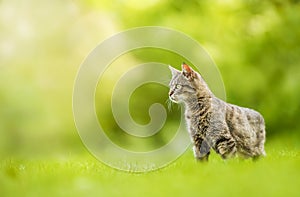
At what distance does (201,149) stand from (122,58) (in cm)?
29

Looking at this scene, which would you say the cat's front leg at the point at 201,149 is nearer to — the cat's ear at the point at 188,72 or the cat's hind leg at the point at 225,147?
the cat's hind leg at the point at 225,147

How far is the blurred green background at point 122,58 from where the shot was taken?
74.4 inches

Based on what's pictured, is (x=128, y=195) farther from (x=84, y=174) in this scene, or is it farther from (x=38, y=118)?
(x=38, y=118)

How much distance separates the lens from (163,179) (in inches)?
72.8

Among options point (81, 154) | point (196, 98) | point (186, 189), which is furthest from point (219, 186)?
point (81, 154)

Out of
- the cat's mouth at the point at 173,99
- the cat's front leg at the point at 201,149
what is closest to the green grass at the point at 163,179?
the cat's front leg at the point at 201,149

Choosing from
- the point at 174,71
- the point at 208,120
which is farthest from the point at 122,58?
the point at 208,120

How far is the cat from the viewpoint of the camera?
1.83m

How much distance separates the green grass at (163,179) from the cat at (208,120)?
0.03m

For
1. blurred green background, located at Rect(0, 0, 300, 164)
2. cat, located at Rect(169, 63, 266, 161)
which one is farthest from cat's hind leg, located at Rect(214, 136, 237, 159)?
blurred green background, located at Rect(0, 0, 300, 164)

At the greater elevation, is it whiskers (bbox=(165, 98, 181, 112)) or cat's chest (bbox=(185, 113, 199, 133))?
whiskers (bbox=(165, 98, 181, 112))

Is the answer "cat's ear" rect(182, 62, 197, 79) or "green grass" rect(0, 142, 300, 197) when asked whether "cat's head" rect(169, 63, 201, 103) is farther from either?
"green grass" rect(0, 142, 300, 197)

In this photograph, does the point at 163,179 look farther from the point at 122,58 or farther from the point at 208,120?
the point at 122,58

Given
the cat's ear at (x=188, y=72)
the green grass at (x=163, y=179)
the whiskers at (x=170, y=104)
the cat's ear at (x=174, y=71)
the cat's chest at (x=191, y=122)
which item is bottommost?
the green grass at (x=163, y=179)
